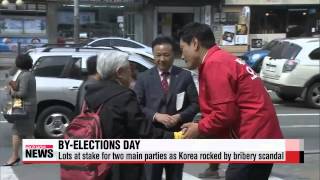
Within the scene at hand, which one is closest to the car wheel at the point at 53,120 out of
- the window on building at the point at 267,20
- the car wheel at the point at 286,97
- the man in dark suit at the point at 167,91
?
the man in dark suit at the point at 167,91

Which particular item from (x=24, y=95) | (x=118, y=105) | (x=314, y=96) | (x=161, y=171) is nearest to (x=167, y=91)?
(x=161, y=171)

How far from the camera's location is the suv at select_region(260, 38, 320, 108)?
51.4ft

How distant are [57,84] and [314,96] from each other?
7.69 metres

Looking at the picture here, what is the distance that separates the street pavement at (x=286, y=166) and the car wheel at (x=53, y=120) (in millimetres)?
669

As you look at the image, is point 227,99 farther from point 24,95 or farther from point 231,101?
point 24,95

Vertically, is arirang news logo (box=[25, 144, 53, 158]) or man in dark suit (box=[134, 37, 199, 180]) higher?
man in dark suit (box=[134, 37, 199, 180])

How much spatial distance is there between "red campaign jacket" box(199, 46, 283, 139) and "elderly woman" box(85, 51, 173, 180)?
0.44m

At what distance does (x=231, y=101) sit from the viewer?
4.06 m

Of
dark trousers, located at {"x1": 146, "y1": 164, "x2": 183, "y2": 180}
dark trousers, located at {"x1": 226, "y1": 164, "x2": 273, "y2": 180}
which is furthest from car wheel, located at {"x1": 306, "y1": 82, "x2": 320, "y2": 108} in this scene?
dark trousers, located at {"x1": 226, "y1": 164, "x2": 273, "y2": 180}

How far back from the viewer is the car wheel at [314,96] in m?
15.8

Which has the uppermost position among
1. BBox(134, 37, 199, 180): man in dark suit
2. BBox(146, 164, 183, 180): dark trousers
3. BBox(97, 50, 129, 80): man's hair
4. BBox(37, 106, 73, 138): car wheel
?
BBox(97, 50, 129, 80): man's hair

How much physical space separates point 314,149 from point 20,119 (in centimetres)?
480

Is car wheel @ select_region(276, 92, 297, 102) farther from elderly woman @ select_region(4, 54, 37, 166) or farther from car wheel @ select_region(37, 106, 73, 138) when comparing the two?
elderly woman @ select_region(4, 54, 37, 166)

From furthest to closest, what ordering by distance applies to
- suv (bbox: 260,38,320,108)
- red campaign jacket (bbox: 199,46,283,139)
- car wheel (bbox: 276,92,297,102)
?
car wheel (bbox: 276,92,297,102) < suv (bbox: 260,38,320,108) < red campaign jacket (bbox: 199,46,283,139)
